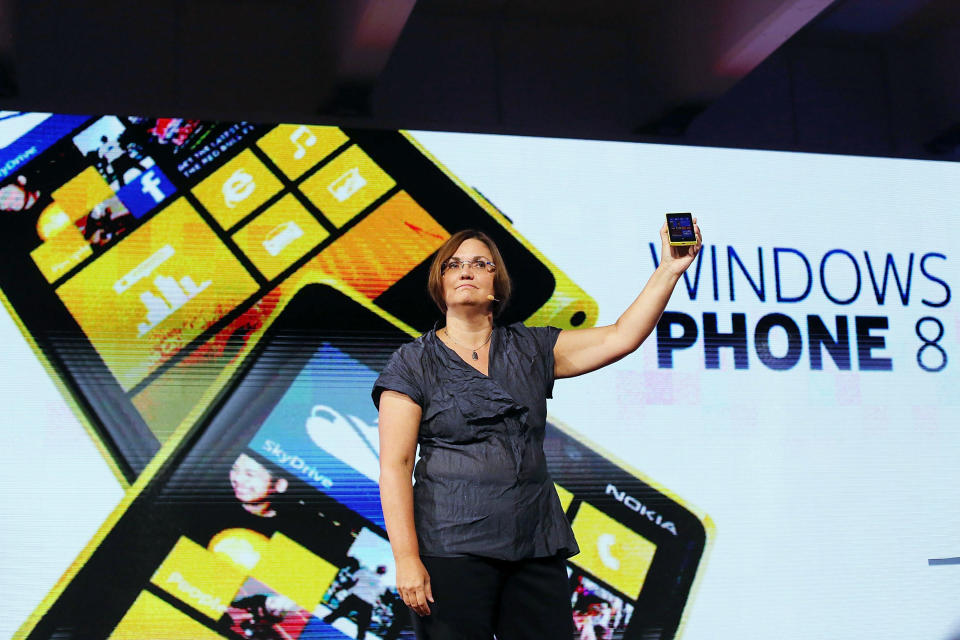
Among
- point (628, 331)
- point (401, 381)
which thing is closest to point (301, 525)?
point (401, 381)

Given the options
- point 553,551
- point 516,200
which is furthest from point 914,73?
point 553,551

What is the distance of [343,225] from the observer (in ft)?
8.81

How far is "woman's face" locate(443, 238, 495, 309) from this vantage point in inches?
54.1

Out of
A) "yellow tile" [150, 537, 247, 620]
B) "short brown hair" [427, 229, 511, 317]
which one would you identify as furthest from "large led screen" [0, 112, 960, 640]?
"short brown hair" [427, 229, 511, 317]

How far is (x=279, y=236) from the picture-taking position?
A: 2652 mm

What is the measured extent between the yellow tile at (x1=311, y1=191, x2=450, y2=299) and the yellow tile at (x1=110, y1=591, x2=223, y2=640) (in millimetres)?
1005

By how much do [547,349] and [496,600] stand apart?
0.38 meters

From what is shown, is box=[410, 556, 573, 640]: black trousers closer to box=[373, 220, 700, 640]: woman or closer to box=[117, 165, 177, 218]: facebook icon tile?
box=[373, 220, 700, 640]: woman

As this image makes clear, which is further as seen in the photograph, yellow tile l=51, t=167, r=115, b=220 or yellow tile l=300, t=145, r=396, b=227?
yellow tile l=300, t=145, r=396, b=227

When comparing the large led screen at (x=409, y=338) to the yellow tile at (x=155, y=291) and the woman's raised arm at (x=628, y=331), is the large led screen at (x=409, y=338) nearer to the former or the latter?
the yellow tile at (x=155, y=291)

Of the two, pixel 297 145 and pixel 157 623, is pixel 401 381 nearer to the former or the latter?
pixel 157 623

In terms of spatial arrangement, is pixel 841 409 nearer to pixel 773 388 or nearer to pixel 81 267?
pixel 773 388

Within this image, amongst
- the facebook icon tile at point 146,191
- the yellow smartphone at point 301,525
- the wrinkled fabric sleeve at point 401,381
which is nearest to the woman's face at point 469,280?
the wrinkled fabric sleeve at point 401,381

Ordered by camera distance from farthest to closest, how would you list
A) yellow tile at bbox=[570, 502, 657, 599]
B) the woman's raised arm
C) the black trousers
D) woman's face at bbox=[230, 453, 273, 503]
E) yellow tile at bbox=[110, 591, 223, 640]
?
Answer: yellow tile at bbox=[570, 502, 657, 599], woman's face at bbox=[230, 453, 273, 503], yellow tile at bbox=[110, 591, 223, 640], the woman's raised arm, the black trousers
